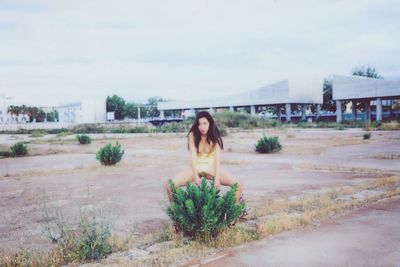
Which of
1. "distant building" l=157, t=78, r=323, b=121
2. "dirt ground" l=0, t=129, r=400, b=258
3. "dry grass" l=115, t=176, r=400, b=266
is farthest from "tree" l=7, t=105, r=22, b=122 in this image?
"dry grass" l=115, t=176, r=400, b=266

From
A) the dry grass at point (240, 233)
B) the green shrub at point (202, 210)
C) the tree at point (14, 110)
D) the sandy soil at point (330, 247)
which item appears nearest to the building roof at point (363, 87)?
the dry grass at point (240, 233)

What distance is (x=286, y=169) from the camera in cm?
1159

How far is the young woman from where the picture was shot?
5.12 m

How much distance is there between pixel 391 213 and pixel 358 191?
151cm

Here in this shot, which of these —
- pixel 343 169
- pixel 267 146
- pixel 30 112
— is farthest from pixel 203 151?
pixel 30 112

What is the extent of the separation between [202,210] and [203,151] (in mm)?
918

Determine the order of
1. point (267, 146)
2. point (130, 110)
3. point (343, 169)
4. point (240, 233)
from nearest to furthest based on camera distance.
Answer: point (240, 233) < point (343, 169) < point (267, 146) < point (130, 110)

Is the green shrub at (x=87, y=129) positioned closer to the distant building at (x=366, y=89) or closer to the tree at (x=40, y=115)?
the distant building at (x=366, y=89)

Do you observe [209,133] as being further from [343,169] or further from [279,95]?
[279,95]

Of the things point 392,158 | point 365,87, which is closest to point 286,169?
point 392,158

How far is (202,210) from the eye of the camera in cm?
452

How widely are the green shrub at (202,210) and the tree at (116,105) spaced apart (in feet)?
373

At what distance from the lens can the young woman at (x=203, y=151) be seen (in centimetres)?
512

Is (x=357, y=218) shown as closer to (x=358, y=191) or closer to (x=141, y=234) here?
(x=358, y=191)
